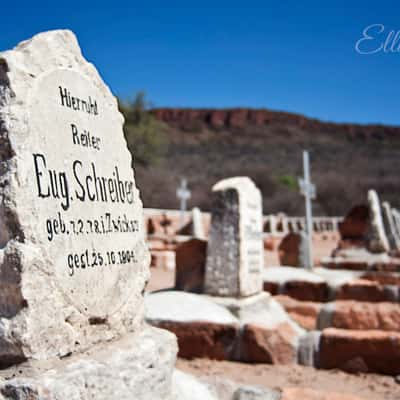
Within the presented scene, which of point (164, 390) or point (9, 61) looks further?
point (164, 390)

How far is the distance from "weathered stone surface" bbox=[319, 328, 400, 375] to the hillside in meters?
21.7

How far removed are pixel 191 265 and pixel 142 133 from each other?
23789 mm

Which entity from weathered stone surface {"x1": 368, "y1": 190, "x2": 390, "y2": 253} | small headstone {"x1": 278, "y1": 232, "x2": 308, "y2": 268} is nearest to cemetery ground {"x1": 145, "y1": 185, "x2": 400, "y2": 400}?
small headstone {"x1": 278, "y1": 232, "x2": 308, "y2": 268}

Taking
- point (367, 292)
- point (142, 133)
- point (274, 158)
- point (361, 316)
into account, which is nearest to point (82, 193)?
point (361, 316)

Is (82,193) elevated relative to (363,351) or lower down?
elevated

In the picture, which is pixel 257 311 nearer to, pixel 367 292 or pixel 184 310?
Answer: pixel 184 310

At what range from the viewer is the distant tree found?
28.7m

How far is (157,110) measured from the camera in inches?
3287

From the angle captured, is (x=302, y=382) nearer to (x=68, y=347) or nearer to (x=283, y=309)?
(x=283, y=309)

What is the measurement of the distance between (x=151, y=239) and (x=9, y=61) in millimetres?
13072

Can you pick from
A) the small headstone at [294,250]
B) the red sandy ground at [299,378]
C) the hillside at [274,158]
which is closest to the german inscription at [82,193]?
the red sandy ground at [299,378]

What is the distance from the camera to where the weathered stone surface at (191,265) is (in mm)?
5473

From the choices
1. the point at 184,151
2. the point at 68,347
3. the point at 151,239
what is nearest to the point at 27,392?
the point at 68,347

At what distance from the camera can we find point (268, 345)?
14.3 ft
